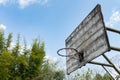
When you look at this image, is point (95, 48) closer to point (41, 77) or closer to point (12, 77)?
point (12, 77)

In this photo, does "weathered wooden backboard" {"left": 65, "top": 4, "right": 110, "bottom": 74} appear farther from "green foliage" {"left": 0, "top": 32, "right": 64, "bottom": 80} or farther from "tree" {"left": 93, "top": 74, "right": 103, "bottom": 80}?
"tree" {"left": 93, "top": 74, "right": 103, "bottom": 80}

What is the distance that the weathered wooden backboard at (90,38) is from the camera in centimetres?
423

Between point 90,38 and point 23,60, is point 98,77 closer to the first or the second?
point 23,60

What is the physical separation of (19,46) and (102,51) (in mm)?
10167

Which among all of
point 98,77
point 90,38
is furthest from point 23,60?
point 90,38

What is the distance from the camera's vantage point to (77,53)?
5.16m

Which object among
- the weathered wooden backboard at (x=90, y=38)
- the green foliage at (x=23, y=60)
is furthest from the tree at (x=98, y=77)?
the weathered wooden backboard at (x=90, y=38)

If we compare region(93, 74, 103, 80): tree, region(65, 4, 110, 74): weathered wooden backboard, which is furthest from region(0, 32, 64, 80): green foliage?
region(65, 4, 110, 74): weathered wooden backboard

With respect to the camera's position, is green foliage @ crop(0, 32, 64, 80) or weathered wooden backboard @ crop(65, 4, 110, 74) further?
green foliage @ crop(0, 32, 64, 80)

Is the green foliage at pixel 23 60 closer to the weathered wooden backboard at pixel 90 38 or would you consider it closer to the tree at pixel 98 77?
the tree at pixel 98 77

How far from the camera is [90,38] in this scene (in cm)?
466

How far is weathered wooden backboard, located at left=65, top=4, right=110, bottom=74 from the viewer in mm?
4227

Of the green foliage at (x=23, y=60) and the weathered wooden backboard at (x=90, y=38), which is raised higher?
the green foliage at (x=23, y=60)

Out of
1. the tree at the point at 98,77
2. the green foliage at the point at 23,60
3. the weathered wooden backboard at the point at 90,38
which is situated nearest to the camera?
the weathered wooden backboard at the point at 90,38
